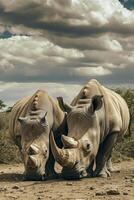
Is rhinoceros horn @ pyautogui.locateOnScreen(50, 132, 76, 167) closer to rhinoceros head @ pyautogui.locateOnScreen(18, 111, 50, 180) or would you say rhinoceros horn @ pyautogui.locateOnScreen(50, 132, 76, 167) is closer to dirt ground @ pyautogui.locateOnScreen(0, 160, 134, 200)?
dirt ground @ pyautogui.locateOnScreen(0, 160, 134, 200)

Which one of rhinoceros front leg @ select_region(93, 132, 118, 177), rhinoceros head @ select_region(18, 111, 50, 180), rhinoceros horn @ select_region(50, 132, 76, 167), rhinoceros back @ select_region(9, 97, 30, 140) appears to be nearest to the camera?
rhinoceros horn @ select_region(50, 132, 76, 167)

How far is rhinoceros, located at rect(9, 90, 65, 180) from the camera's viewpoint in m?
12.2

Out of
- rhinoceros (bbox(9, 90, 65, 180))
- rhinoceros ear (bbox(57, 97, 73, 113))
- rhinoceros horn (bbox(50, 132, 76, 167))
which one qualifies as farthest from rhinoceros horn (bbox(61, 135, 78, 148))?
A: rhinoceros ear (bbox(57, 97, 73, 113))

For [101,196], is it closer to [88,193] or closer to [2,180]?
[88,193]

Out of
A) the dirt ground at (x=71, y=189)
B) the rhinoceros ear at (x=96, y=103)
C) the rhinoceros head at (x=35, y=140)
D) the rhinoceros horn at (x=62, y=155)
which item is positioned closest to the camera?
the dirt ground at (x=71, y=189)

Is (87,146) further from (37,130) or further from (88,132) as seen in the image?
(37,130)

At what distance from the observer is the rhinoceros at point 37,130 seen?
40.0ft

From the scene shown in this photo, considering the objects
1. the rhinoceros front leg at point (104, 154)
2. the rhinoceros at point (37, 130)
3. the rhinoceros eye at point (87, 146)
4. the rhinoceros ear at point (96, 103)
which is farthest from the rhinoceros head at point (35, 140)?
the rhinoceros front leg at point (104, 154)

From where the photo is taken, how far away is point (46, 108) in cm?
1339

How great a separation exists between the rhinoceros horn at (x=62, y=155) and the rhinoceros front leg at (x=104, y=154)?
1.89 metres

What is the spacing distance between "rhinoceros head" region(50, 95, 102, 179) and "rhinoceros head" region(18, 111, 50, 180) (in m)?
0.57

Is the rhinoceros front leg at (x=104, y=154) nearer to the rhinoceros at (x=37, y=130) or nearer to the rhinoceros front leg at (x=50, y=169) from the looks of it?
the rhinoceros front leg at (x=50, y=169)

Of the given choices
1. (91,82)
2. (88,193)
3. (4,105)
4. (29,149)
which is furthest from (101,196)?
(4,105)

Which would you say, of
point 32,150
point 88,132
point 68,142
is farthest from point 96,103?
point 32,150
